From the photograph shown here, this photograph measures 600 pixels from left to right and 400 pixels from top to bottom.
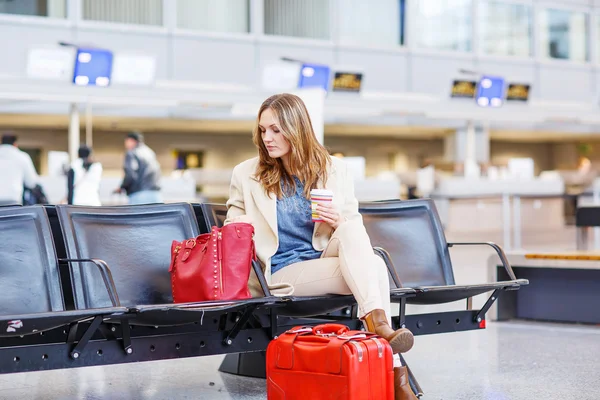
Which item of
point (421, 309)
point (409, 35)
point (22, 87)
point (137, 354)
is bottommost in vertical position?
point (421, 309)

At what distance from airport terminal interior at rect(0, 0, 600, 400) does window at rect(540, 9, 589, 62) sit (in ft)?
0.14

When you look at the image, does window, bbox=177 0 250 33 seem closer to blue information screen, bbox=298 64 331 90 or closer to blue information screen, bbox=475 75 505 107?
blue information screen, bbox=298 64 331 90

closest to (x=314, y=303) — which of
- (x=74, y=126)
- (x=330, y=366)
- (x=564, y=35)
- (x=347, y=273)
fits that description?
(x=347, y=273)

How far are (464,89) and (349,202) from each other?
16524mm

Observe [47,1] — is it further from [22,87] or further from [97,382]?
[97,382]

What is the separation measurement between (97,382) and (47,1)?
14.8m

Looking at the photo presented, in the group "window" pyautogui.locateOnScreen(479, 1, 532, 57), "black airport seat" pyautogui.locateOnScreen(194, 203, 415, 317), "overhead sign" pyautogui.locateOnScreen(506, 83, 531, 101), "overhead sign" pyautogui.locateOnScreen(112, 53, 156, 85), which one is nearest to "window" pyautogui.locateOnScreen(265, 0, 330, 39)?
"overhead sign" pyautogui.locateOnScreen(112, 53, 156, 85)

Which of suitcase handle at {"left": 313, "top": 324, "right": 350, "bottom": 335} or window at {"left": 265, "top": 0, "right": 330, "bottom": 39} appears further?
window at {"left": 265, "top": 0, "right": 330, "bottom": 39}

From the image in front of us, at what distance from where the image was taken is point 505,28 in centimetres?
2266

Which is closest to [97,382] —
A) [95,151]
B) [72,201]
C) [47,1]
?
[72,201]

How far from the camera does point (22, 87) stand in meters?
12.0

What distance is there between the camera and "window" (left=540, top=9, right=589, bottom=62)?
2348 centimetres

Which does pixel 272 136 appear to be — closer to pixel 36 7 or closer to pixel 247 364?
pixel 247 364

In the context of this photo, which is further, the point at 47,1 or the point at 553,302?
the point at 47,1
